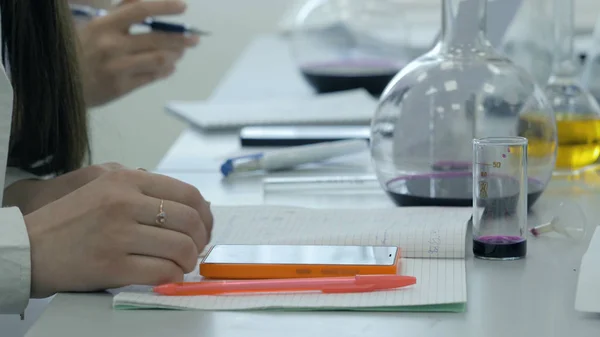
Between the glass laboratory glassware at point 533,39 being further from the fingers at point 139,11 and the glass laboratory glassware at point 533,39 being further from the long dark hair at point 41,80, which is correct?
the long dark hair at point 41,80

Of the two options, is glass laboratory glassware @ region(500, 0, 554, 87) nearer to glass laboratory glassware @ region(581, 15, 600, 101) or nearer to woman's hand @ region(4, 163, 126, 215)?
glass laboratory glassware @ region(581, 15, 600, 101)

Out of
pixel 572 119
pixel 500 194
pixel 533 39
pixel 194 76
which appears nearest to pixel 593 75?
pixel 533 39

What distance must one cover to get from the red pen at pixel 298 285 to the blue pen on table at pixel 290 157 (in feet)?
1.41

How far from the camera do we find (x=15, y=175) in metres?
1.00

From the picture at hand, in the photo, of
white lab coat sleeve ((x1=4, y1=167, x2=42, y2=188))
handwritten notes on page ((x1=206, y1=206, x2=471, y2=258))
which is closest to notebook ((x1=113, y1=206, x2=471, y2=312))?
handwritten notes on page ((x1=206, y1=206, x2=471, y2=258))

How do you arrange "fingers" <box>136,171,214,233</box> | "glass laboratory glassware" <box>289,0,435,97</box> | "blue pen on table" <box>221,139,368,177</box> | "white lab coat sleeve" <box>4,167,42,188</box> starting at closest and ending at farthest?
"fingers" <box>136,171,214,233</box>
"white lab coat sleeve" <box>4,167,42,188</box>
"blue pen on table" <box>221,139,368,177</box>
"glass laboratory glassware" <box>289,0,435,97</box>

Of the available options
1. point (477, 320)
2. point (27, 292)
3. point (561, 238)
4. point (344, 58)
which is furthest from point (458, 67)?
point (344, 58)

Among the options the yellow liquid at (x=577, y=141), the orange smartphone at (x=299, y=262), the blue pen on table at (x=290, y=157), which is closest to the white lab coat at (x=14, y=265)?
the orange smartphone at (x=299, y=262)

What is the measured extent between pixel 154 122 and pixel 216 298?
2399 millimetres

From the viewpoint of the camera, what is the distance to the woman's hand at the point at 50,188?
917 mm

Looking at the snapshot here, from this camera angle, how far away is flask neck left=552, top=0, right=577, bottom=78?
3.63 feet

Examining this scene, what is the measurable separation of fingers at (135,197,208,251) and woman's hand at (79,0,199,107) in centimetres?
71

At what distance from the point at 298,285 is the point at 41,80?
1.69 ft

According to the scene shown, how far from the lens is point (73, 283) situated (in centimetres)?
68
